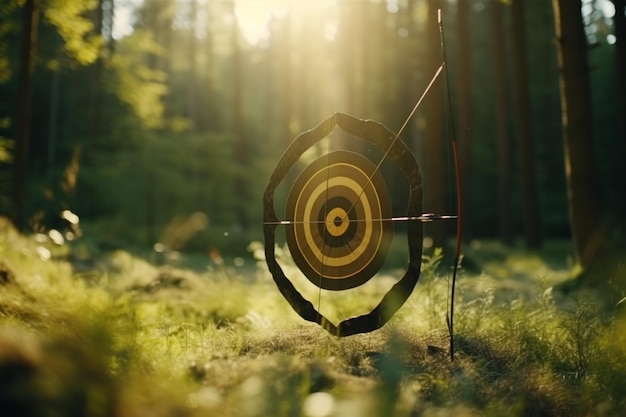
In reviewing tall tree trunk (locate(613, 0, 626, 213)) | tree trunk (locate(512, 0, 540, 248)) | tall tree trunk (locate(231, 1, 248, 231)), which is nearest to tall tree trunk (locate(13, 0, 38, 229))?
tall tree trunk (locate(613, 0, 626, 213))

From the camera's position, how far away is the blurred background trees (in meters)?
17.0

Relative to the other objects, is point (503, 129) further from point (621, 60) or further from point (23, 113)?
point (23, 113)

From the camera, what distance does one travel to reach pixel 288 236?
6.41 meters

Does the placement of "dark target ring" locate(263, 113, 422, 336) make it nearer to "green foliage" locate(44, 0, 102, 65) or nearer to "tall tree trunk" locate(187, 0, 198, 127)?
"green foliage" locate(44, 0, 102, 65)

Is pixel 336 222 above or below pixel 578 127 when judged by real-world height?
below

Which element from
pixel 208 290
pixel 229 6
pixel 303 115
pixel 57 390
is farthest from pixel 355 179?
pixel 229 6

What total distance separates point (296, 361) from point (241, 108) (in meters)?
30.8

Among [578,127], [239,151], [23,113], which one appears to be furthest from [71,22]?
[239,151]

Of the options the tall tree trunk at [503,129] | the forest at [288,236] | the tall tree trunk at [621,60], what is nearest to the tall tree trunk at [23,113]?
the forest at [288,236]

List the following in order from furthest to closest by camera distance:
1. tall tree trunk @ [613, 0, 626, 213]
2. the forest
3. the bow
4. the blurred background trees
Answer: the blurred background trees < tall tree trunk @ [613, 0, 626, 213] < the bow < the forest

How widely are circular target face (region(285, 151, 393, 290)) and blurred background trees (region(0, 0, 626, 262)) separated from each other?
5623 mm

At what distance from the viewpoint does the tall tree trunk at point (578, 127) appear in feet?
33.4

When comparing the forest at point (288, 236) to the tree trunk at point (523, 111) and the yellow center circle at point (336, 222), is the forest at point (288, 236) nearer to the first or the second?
the tree trunk at point (523, 111)

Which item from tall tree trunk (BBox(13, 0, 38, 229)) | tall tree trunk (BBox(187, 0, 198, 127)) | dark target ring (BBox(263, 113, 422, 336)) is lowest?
dark target ring (BBox(263, 113, 422, 336))
